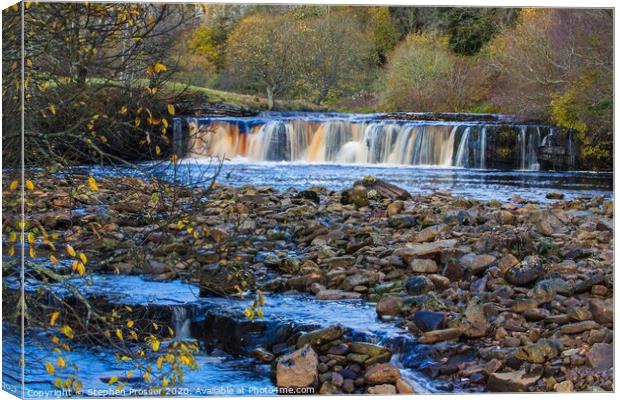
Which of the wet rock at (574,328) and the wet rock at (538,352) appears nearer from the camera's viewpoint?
the wet rock at (538,352)

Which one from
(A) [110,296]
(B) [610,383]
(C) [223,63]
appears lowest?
(B) [610,383]

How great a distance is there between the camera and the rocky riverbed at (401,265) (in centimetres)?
632

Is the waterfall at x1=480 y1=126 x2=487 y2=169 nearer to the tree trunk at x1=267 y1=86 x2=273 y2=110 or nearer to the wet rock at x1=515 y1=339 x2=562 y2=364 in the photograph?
the wet rock at x1=515 y1=339 x2=562 y2=364

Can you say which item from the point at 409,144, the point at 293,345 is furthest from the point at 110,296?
the point at 409,144

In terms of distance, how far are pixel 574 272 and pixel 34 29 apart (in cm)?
373

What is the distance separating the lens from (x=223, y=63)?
6.69 meters

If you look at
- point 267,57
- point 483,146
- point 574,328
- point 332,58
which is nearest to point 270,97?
point 267,57

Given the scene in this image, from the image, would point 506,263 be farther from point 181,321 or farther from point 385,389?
point 181,321

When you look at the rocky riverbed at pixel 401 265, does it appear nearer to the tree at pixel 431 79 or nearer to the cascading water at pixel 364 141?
the cascading water at pixel 364 141

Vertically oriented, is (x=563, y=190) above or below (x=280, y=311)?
above

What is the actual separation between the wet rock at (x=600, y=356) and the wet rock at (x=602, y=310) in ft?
0.56

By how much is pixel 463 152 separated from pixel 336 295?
129 centimetres

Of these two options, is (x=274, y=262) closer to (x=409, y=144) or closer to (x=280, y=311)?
(x=280, y=311)

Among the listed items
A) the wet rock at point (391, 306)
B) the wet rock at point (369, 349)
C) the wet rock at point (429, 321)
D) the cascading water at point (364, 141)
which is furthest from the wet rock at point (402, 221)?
the wet rock at point (369, 349)
